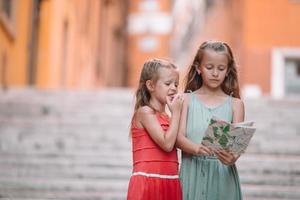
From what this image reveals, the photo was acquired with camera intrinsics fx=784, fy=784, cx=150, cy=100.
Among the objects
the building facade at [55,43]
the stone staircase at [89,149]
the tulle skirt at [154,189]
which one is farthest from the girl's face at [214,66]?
the building facade at [55,43]

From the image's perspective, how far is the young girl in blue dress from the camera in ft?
13.1

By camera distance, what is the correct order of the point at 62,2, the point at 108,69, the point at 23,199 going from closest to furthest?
the point at 23,199
the point at 62,2
the point at 108,69

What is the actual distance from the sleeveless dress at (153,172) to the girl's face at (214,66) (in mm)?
324

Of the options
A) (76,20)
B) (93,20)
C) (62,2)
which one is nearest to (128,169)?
(62,2)

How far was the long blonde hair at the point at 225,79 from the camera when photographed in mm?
4121

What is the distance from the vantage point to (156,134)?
4.02 meters

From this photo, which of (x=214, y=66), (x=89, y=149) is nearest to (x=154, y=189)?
(x=214, y=66)

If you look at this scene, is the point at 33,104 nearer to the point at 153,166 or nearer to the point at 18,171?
the point at 18,171

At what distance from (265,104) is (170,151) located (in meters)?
7.77

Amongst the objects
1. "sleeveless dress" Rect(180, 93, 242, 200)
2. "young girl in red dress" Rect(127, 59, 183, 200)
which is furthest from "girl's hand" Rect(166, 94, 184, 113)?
"sleeveless dress" Rect(180, 93, 242, 200)

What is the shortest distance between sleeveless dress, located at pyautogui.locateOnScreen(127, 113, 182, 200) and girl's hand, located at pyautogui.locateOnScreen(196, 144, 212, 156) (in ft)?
0.64

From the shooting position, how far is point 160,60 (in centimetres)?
415

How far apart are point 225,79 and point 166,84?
0.35 metres

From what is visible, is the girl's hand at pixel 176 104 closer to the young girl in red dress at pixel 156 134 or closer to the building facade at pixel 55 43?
the young girl in red dress at pixel 156 134
